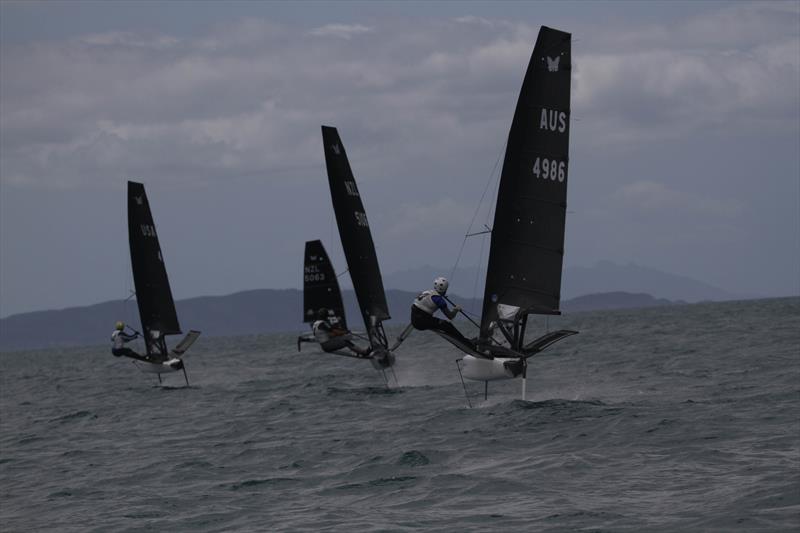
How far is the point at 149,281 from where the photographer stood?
41625mm

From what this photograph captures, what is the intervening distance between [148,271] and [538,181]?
74.9 feet

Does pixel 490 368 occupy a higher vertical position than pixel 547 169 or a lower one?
lower

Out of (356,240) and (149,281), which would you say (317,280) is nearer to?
(149,281)

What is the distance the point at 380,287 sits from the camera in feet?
115

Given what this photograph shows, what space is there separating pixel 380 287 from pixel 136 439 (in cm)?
1268

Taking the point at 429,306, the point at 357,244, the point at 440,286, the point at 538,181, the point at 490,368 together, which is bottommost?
the point at 490,368

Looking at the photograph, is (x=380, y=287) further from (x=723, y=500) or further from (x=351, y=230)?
(x=723, y=500)

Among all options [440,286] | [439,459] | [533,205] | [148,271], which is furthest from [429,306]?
[148,271]

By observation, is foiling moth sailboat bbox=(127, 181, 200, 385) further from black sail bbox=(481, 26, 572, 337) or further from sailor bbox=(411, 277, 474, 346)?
black sail bbox=(481, 26, 572, 337)

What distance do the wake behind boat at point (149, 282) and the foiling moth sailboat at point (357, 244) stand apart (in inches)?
364

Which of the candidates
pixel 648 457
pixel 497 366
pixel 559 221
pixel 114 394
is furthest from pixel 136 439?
pixel 114 394

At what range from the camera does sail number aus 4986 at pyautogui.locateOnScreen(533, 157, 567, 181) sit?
22.1m

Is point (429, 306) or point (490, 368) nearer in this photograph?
point (429, 306)


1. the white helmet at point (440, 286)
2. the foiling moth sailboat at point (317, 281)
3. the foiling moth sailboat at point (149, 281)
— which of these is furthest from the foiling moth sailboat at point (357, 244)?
the white helmet at point (440, 286)
